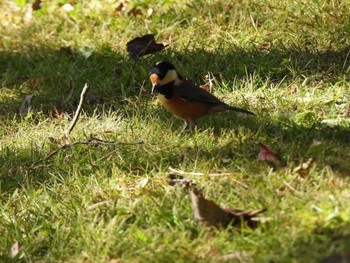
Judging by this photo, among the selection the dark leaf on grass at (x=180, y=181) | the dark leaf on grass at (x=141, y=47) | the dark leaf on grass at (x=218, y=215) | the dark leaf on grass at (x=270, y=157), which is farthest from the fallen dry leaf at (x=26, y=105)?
the dark leaf on grass at (x=218, y=215)

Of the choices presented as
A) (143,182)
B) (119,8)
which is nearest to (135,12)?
(119,8)

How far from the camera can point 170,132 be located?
4734 mm

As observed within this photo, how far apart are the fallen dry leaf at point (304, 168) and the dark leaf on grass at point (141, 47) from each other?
2390 mm

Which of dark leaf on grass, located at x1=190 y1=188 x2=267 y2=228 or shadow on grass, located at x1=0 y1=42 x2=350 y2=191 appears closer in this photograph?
dark leaf on grass, located at x1=190 y1=188 x2=267 y2=228

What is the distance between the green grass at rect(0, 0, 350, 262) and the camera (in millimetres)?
3484

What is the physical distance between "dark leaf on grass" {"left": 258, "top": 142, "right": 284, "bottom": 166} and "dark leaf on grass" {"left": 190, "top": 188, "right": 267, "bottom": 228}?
56 centimetres

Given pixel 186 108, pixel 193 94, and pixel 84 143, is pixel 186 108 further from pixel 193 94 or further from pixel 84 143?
pixel 84 143

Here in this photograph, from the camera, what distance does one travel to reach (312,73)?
5.32 meters

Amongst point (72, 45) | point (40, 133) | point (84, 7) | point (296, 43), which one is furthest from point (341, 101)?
point (84, 7)

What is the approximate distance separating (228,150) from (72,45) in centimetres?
263

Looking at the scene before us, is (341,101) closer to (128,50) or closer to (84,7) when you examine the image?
(128,50)

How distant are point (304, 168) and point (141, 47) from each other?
2511 mm

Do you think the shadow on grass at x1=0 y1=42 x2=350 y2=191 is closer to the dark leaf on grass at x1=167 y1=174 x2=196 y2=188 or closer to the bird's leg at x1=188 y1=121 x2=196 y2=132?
the bird's leg at x1=188 y1=121 x2=196 y2=132

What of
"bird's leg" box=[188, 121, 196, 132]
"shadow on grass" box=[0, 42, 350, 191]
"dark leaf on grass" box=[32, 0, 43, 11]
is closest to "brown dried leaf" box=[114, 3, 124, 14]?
"shadow on grass" box=[0, 42, 350, 191]
